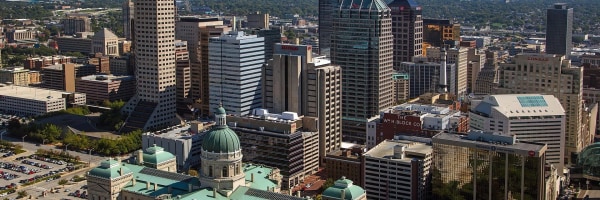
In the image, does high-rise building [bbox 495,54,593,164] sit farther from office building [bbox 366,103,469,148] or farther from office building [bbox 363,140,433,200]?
office building [bbox 363,140,433,200]

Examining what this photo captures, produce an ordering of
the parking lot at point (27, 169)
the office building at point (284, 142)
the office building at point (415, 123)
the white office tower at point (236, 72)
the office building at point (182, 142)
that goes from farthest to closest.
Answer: the white office tower at point (236, 72), the office building at point (182, 142), the office building at point (415, 123), the parking lot at point (27, 169), the office building at point (284, 142)

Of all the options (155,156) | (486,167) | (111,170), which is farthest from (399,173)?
(111,170)

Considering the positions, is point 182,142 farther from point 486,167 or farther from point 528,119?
point 528,119

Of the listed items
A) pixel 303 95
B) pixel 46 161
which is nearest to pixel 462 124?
pixel 303 95

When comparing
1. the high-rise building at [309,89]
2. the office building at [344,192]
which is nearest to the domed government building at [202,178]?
the office building at [344,192]

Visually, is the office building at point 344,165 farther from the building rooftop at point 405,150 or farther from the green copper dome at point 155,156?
the green copper dome at point 155,156

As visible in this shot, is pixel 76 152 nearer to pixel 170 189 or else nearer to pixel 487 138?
pixel 170 189

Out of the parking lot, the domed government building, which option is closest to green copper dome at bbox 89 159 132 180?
the domed government building
